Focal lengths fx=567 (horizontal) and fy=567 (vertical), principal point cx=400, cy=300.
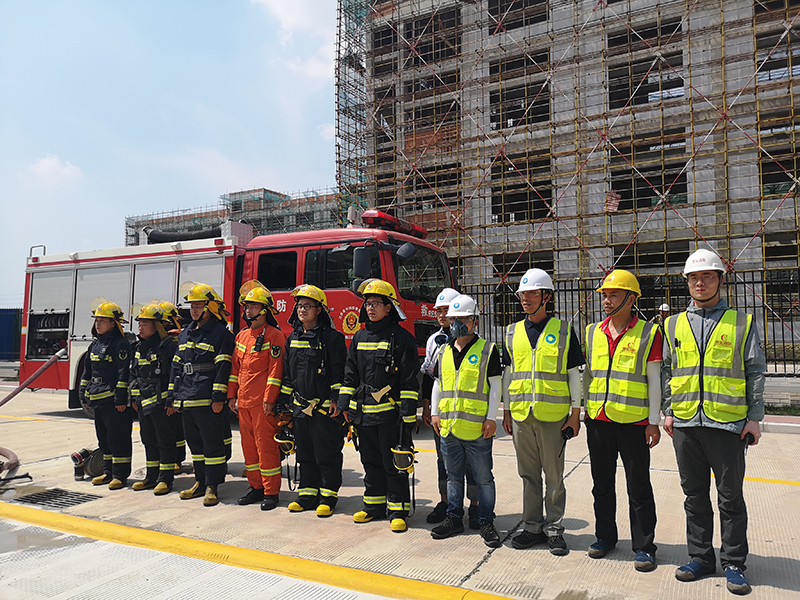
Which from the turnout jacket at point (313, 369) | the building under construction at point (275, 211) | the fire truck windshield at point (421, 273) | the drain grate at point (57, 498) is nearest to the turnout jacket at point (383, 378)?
the turnout jacket at point (313, 369)

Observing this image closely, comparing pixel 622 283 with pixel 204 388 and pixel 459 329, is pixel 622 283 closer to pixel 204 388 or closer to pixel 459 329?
pixel 459 329

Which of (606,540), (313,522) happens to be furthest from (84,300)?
(606,540)

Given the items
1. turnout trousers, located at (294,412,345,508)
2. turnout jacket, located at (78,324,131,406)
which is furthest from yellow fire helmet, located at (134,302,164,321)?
turnout trousers, located at (294,412,345,508)

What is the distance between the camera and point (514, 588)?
3.27 m

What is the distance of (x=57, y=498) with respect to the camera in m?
5.37

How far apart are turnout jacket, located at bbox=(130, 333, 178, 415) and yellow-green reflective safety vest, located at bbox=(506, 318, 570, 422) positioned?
350 centimetres

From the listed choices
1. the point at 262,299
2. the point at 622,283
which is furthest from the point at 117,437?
the point at 622,283

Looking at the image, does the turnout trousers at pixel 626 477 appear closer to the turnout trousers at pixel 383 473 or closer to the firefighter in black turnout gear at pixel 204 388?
the turnout trousers at pixel 383 473

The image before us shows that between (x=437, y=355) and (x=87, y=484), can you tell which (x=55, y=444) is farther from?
(x=437, y=355)

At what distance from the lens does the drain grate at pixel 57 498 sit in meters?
5.18

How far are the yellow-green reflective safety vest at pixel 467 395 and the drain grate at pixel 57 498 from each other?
3.56 metres

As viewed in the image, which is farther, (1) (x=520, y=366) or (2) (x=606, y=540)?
(1) (x=520, y=366)

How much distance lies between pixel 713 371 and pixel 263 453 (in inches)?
144

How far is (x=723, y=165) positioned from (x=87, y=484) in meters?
21.3
